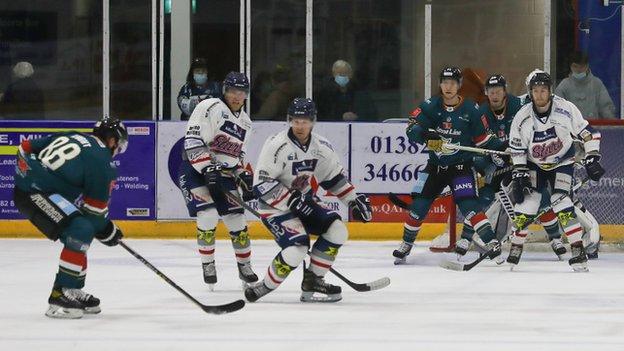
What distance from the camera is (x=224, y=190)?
9117 millimetres

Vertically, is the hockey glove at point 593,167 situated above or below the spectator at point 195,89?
below

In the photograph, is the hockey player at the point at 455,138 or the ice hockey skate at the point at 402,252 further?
the ice hockey skate at the point at 402,252

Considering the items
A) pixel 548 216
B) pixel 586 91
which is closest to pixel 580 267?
pixel 548 216

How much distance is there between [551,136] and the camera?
33.8 feet

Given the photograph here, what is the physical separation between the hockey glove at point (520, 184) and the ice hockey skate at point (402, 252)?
90 cm

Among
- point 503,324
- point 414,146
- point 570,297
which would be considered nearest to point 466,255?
point 414,146

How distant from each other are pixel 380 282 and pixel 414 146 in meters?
3.66

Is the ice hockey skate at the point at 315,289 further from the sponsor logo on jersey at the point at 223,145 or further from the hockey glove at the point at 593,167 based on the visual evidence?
the hockey glove at the point at 593,167

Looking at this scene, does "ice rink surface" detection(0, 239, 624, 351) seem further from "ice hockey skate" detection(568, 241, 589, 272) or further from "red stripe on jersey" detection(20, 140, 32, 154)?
"red stripe on jersey" detection(20, 140, 32, 154)

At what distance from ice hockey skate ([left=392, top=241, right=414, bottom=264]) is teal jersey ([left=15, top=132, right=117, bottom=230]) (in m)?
3.62

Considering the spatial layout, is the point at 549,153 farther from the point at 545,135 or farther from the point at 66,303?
the point at 66,303

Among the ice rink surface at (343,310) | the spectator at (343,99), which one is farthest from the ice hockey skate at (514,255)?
the spectator at (343,99)

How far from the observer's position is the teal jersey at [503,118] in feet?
36.2

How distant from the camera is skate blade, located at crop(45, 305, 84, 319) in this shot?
7703 millimetres
